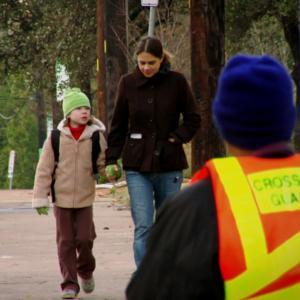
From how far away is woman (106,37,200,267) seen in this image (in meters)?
8.00

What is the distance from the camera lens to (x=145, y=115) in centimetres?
800

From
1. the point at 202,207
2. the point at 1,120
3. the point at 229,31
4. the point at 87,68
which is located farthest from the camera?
the point at 1,120

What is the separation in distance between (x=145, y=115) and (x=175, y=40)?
20623 millimetres

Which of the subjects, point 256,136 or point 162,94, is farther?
point 162,94

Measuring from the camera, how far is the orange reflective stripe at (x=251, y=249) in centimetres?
→ 288

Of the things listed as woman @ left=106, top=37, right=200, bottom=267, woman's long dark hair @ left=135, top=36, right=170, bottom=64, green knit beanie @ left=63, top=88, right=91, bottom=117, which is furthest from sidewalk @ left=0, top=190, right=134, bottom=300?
woman's long dark hair @ left=135, top=36, right=170, bottom=64

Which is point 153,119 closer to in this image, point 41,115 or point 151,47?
point 151,47

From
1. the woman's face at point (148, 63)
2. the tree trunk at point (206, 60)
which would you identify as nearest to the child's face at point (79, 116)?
the woman's face at point (148, 63)

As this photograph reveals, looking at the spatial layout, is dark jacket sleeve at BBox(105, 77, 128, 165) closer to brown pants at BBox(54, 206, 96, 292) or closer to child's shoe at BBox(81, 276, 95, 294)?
brown pants at BBox(54, 206, 96, 292)

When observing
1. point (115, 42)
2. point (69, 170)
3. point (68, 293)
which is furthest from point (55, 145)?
point (115, 42)

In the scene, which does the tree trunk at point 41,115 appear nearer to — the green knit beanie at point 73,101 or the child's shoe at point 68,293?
Answer: the green knit beanie at point 73,101

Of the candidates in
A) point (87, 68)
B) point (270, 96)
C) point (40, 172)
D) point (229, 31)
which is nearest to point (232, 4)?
point (229, 31)

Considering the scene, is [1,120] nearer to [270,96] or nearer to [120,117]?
[120,117]

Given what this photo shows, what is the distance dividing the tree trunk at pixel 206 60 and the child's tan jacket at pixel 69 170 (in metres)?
4.66
